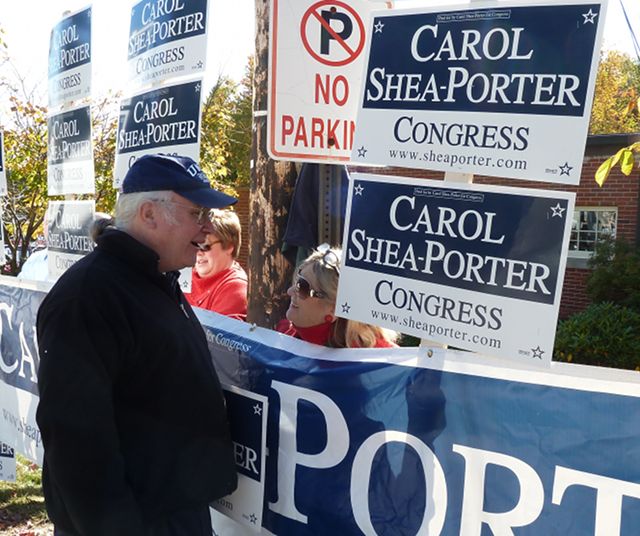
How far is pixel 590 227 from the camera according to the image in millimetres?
13648

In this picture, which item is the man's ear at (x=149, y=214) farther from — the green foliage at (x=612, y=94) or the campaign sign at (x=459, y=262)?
the green foliage at (x=612, y=94)

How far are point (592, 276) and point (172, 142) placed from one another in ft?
32.6

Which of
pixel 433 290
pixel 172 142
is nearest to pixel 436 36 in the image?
pixel 433 290

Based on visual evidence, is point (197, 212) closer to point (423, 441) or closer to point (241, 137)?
point (423, 441)

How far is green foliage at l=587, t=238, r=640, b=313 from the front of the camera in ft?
37.3

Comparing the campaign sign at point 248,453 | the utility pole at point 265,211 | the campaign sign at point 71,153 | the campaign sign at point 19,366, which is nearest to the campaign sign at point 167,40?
the utility pole at point 265,211

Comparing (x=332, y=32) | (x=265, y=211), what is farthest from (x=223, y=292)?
(x=332, y=32)

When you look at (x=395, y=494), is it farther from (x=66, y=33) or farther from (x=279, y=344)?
(x=66, y=33)

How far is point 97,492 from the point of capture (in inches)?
80.0

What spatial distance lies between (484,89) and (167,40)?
92.2 inches

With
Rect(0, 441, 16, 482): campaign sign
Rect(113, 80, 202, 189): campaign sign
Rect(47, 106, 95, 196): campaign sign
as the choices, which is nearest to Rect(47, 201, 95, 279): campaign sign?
Rect(47, 106, 95, 196): campaign sign

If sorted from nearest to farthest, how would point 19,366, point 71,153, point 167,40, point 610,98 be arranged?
point 167,40 < point 19,366 < point 71,153 < point 610,98

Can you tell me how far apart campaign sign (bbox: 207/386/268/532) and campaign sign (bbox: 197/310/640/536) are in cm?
4

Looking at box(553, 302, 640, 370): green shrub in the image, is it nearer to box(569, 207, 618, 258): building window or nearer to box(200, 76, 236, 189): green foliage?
box(569, 207, 618, 258): building window
